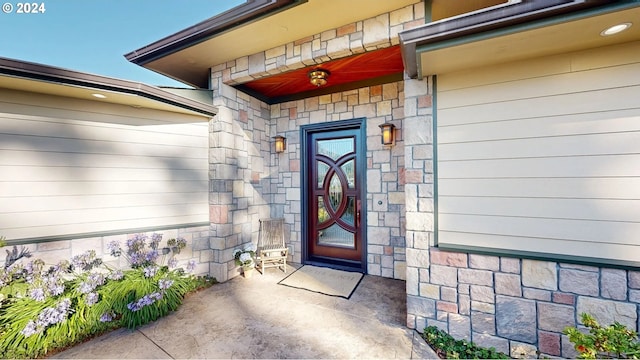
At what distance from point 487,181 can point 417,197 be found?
1.91 ft

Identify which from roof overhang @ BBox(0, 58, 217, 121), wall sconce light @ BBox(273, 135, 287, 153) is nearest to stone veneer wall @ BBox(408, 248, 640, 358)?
wall sconce light @ BBox(273, 135, 287, 153)

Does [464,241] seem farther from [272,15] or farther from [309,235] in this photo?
[272,15]

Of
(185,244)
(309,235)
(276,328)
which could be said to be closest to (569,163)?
(276,328)

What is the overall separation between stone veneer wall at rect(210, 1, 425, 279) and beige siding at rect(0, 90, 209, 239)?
1.14 ft

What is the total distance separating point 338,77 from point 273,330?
3.22 m

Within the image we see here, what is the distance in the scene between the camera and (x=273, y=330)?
2176 mm

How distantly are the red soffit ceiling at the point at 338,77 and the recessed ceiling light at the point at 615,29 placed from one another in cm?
148

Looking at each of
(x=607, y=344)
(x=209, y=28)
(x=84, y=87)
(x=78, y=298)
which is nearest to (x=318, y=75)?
(x=209, y=28)

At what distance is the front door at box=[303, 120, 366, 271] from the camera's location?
142 inches

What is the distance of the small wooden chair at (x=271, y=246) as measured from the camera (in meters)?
3.54

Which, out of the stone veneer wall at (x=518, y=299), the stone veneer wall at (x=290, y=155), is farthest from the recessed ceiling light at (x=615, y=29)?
the stone veneer wall at (x=290, y=155)

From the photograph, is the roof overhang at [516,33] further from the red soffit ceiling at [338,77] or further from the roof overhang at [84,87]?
the roof overhang at [84,87]

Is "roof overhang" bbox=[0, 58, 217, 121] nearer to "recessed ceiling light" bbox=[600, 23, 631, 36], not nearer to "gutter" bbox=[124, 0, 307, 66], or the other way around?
"gutter" bbox=[124, 0, 307, 66]

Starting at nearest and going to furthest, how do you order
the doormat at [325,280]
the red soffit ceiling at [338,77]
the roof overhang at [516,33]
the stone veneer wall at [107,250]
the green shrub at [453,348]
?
1. the roof overhang at [516,33]
2. the green shrub at [453,348]
3. the stone veneer wall at [107,250]
4. the red soffit ceiling at [338,77]
5. the doormat at [325,280]
